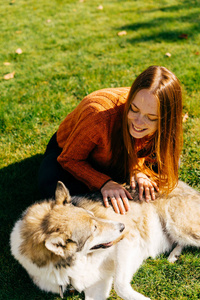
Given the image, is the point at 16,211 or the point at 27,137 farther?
the point at 27,137

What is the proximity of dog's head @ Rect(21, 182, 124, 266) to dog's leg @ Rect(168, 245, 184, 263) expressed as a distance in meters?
0.81

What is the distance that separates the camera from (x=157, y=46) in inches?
234

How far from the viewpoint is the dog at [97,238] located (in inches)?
88.3

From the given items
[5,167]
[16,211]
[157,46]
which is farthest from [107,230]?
[157,46]

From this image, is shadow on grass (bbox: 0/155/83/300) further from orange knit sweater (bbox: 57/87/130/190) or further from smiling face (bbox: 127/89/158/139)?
smiling face (bbox: 127/89/158/139)

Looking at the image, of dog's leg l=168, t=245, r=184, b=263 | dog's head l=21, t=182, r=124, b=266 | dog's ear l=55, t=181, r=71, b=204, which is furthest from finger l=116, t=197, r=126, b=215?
dog's leg l=168, t=245, r=184, b=263

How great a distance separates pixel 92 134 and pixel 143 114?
1.89ft

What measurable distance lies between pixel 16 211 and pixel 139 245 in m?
1.60

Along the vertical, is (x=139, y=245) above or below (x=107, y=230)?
below

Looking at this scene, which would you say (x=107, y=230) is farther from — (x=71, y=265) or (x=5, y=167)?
(x=5, y=167)

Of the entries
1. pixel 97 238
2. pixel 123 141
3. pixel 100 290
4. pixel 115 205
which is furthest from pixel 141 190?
pixel 100 290

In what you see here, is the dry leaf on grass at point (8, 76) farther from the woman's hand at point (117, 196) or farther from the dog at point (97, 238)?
the woman's hand at point (117, 196)

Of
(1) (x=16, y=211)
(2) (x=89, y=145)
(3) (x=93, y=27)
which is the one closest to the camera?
(2) (x=89, y=145)

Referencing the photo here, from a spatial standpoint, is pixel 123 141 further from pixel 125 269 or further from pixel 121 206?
pixel 125 269
